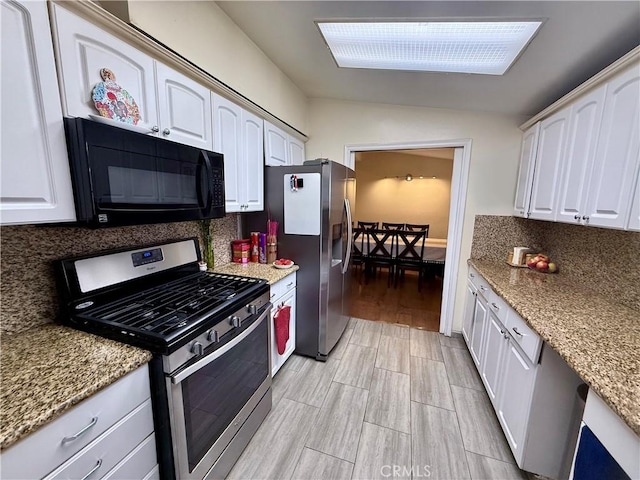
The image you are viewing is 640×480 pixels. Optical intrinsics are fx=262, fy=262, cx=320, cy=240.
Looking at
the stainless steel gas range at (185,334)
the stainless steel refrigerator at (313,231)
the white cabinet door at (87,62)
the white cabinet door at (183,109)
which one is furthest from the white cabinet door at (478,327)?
the white cabinet door at (87,62)

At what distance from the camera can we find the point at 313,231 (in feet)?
7.09

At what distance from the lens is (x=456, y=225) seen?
8.80 ft

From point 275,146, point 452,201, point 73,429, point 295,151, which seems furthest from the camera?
point 295,151

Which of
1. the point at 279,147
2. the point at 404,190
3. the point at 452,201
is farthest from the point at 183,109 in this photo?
the point at 404,190

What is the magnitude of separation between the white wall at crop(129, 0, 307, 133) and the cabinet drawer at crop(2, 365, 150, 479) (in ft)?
4.62

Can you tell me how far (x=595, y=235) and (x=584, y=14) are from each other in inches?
52.8

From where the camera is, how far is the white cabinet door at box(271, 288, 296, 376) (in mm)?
1968

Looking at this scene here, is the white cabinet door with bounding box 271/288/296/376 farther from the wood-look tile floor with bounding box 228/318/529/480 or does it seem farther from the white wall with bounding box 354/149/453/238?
the white wall with bounding box 354/149/453/238

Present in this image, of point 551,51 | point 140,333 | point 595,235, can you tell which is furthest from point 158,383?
point 595,235

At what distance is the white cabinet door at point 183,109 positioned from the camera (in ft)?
4.24

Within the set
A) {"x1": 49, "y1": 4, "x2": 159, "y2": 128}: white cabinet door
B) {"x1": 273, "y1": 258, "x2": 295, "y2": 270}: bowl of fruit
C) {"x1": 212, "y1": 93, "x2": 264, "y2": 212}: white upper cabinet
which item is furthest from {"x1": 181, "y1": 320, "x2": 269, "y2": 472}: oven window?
{"x1": 49, "y1": 4, "x2": 159, "y2": 128}: white cabinet door

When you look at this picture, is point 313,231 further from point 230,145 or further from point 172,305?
point 172,305

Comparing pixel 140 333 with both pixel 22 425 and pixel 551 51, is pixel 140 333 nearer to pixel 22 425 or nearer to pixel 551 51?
pixel 22 425

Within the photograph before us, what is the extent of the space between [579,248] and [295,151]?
256 cm
